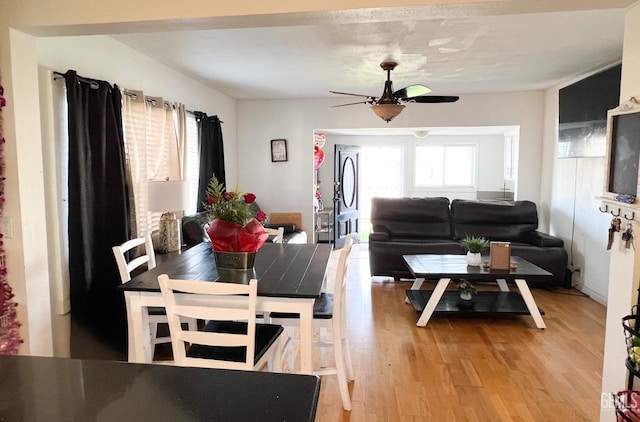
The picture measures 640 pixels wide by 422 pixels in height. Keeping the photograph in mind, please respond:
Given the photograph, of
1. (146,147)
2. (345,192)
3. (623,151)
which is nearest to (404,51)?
(623,151)

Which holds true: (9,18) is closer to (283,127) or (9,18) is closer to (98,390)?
(98,390)

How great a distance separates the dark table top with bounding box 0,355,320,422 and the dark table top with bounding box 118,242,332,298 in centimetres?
87

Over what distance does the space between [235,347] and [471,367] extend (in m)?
1.78

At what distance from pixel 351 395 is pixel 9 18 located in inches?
108

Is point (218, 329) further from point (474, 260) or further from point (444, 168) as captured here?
point (444, 168)

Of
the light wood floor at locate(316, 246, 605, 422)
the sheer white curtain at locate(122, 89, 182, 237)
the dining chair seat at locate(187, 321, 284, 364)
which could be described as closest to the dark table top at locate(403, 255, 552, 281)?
the light wood floor at locate(316, 246, 605, 422)

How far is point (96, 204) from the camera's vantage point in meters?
2.93

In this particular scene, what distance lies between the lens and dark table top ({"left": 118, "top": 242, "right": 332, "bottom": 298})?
201cm

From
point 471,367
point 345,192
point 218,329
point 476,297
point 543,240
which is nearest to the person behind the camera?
point 218,329

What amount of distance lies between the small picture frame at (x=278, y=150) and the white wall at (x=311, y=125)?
0.22 ft

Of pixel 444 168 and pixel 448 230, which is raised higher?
pixel 444 168

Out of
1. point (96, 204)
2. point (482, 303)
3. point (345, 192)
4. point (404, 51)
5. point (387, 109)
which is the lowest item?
point (482, 303)

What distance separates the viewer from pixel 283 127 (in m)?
6.15

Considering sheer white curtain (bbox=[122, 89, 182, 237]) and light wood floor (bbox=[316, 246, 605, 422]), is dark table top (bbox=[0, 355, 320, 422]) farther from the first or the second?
sheer white curtain (bbox=[122, 89, 182, 237])
